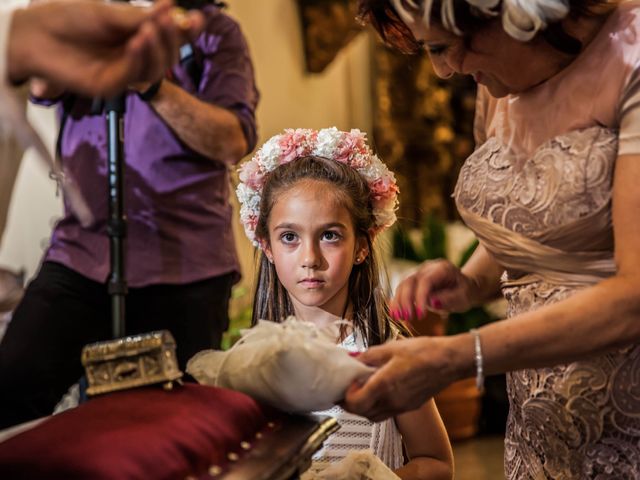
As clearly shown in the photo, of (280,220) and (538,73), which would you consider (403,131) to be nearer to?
(280,220)

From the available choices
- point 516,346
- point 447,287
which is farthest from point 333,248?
point 516,346

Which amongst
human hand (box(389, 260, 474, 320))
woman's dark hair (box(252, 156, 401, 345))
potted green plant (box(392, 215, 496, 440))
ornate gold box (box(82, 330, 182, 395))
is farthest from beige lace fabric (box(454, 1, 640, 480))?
potted green plant (box(392, 215, 496, 440))

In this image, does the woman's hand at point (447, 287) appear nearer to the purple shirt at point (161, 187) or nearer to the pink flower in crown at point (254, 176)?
the pink flower in crown at point (254, 176)

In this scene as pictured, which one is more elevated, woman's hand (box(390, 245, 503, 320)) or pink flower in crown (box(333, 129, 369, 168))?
pink flower in crown (box(333, 129, 369, 168))

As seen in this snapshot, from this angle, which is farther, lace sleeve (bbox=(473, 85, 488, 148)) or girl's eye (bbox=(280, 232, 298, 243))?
girl's eye (bbox=(280, 232, 298, 243))

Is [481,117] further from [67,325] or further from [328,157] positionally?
[67,325]

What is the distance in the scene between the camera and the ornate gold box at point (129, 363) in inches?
60.4

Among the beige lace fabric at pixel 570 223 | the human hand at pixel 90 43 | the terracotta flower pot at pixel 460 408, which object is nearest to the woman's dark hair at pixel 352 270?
the beige lace fabric at pixel 570 223

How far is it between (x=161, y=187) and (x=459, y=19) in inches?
53.6

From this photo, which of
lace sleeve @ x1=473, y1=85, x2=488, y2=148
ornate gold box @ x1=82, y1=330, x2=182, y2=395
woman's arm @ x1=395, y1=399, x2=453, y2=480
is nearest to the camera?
ornate gold box @ x1=82, y1=330, x2=182, y2=395

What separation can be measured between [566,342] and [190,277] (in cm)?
152

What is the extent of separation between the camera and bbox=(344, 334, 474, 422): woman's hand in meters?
1.58

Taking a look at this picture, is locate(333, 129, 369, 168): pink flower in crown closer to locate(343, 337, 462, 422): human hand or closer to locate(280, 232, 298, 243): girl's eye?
locate(280, 232, 298, 243): girl's eye

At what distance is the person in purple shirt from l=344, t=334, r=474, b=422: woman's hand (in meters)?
1.38
